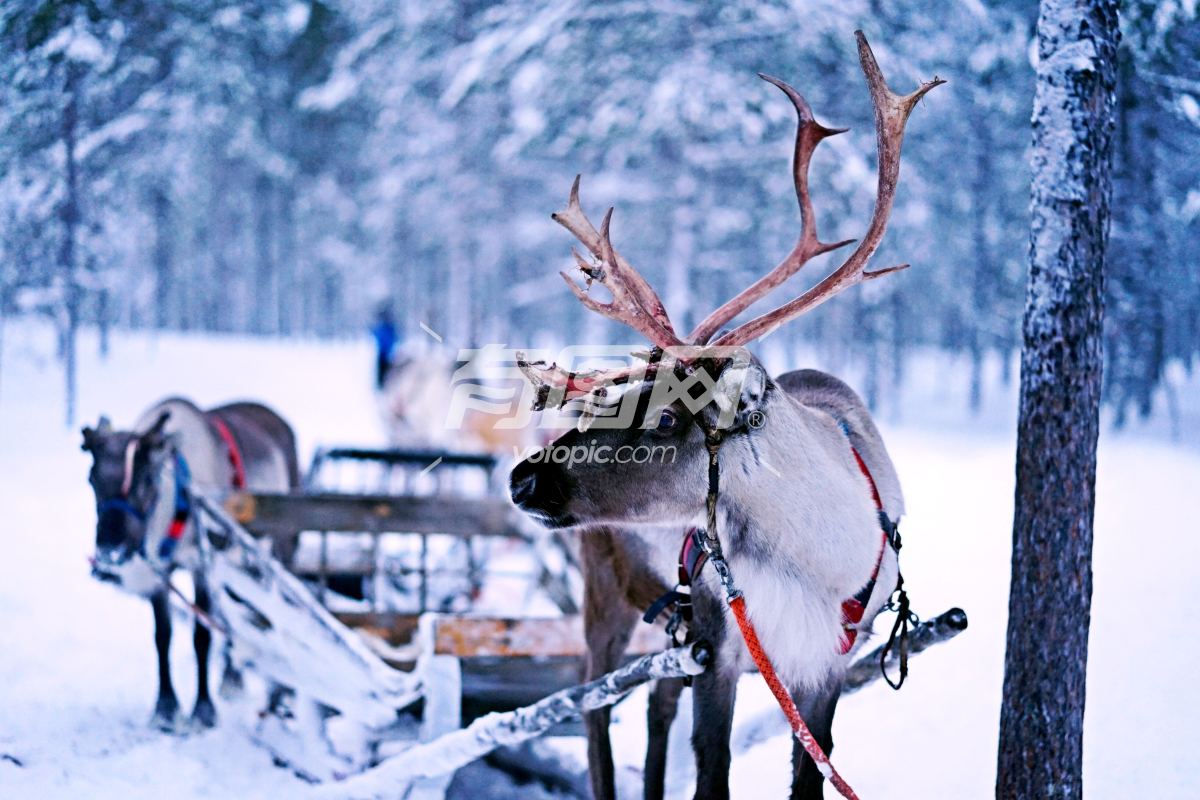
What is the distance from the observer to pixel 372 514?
203 inches

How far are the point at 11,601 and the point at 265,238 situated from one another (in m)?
27.7

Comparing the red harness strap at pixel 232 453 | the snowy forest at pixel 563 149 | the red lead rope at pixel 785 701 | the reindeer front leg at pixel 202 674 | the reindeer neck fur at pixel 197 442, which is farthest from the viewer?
the snowy forest at pixel 563 149

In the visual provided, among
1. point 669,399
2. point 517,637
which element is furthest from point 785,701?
point 517,637

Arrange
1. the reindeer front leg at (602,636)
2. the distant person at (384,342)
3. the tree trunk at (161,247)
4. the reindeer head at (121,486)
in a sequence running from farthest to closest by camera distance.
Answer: the tree trunk at (161,247), the distant person at (384,342), the reindeer head at (121,486), the reindeer front leg at (602,636)

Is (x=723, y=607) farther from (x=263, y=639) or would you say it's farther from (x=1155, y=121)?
(x=1155, y=121)

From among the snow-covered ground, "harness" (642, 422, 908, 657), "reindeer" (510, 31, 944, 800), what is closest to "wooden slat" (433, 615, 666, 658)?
the snow-covered ground

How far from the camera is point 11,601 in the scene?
530 cm

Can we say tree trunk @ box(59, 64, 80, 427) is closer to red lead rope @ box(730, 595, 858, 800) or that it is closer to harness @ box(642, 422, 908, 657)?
harness @ box(642, 422, 908, 657)

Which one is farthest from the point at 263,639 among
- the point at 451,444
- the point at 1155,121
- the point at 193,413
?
the point at 451,444

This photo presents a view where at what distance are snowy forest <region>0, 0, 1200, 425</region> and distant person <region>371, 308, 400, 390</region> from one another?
1908mm

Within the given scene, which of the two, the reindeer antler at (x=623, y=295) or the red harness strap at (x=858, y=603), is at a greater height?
the reindeer antler at (x=623, y=295)

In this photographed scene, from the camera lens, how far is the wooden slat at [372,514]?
5.01 m

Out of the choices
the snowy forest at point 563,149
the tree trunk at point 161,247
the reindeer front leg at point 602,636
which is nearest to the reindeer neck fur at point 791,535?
the reindeer front leg at point 602,636

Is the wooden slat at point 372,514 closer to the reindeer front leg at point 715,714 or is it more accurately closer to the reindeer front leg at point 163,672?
the reindeer front leg at point 163,672
